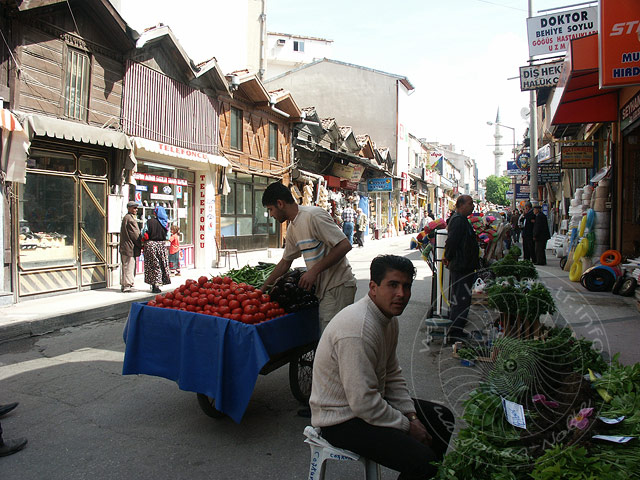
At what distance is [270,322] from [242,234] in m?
15.0

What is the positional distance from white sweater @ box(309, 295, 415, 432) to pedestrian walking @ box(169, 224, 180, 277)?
38.4ft

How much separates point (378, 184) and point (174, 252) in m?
20.5

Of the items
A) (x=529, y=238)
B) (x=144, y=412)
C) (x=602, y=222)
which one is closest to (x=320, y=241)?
(x=144, y=412)

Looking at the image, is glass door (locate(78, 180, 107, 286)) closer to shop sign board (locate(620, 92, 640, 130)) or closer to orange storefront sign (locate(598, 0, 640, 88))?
orange storefront sign (locate(598, 0, 640, 88))

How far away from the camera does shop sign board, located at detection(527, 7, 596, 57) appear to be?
1180 cm

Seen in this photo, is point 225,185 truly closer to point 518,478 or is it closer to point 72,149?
point 72,149

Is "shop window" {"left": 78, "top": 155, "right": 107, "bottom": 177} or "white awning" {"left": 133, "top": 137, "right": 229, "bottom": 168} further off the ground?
"white awning" {"left": 133, "top": 137, "right": 229, "bottom": 168}

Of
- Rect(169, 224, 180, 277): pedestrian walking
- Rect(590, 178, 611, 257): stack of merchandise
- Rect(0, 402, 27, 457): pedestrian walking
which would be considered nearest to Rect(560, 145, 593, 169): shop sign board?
Rect(590, 178, 611, 257): stack of merchandise

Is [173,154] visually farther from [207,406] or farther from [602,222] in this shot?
[602,222]

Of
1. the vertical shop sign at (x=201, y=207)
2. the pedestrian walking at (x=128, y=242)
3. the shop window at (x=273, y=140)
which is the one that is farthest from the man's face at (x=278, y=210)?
the shop window at (x=273, y=140)

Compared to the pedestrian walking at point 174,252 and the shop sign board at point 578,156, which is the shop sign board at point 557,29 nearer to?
the shop sign board at point 578,156

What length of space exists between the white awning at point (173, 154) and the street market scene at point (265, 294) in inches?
3.0

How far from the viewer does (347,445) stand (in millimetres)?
2453

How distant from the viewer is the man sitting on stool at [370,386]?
2.37 meters
